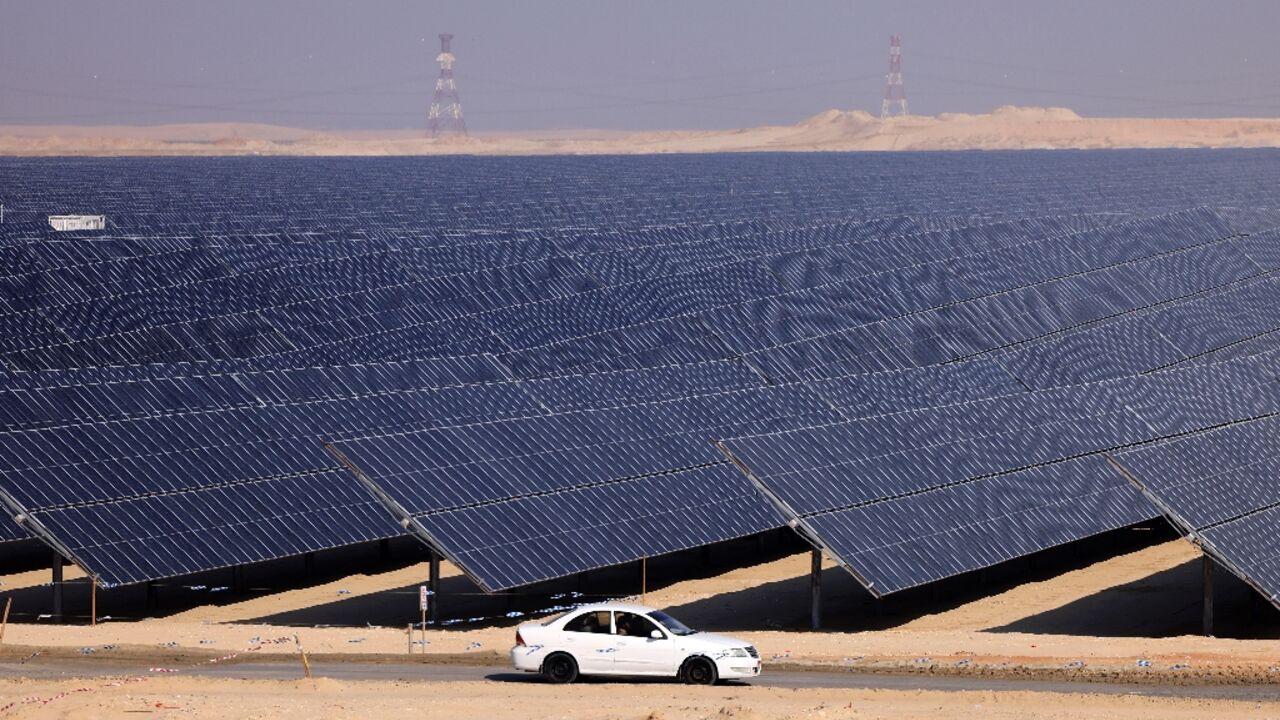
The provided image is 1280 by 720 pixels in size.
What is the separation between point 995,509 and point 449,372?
599 inches

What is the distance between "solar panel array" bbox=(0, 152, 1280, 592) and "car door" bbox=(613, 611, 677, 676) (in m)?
4.39

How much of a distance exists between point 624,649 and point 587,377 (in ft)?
57.5

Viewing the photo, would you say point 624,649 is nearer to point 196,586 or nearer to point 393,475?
point 393,475

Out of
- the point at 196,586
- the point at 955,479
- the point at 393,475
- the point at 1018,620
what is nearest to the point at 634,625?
the point at 393,475

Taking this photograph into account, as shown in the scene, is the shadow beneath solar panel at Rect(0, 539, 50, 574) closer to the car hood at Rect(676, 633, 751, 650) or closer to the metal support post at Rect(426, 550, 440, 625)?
the metal support post at Rect(426, 550, 440, 625)

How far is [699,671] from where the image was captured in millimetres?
25000

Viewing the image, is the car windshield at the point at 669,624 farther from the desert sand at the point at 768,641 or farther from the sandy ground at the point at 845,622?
the sandy ground at the point at 845,622

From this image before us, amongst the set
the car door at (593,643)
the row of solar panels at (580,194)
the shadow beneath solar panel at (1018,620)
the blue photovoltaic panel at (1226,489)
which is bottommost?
the shadow beneath solar panel at (1018,620)

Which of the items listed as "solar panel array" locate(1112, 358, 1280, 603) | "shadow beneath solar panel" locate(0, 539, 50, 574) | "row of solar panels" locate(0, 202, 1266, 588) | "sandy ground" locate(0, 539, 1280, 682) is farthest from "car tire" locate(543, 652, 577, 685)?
"shadow beneath solar panel" locate(0, 539, 50, 574)

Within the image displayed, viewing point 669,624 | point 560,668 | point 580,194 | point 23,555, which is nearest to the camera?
point 560,668

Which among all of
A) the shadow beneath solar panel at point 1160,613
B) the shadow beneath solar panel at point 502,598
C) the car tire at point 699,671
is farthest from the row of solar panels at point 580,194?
the car tire at point 699,671

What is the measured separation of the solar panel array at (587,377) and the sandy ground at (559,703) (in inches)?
197

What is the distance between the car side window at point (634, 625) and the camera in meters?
25.2

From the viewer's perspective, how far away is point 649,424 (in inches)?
1375
